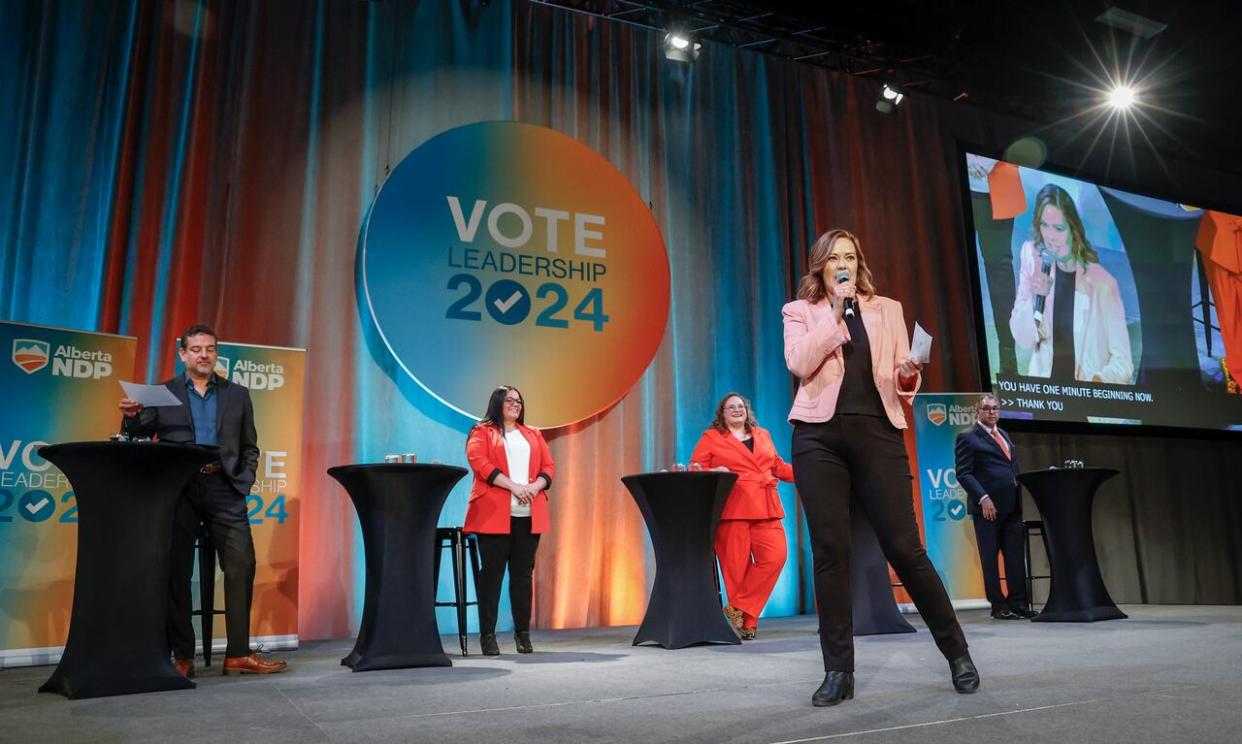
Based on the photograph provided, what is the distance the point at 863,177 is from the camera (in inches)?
331

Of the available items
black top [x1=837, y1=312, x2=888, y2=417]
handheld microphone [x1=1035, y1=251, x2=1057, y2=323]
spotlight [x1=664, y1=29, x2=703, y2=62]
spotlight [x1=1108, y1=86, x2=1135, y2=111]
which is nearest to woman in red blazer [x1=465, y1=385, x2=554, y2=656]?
black top [x1=837, y1=312, x2=888, y2=417]

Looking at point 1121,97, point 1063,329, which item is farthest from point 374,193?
point 1121,97

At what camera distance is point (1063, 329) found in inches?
330

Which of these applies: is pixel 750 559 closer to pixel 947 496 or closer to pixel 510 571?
pixel 510 571

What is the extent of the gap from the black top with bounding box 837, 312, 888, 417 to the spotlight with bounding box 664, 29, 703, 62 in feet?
16.9

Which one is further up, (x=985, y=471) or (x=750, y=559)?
(x=985, y=471)

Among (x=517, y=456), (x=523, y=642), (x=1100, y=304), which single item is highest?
(x=1100, y=304)

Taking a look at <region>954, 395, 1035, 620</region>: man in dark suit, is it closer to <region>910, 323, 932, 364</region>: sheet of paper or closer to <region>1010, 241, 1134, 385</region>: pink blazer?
<region>1010, 241, 1134, 385</region>: pink blazer

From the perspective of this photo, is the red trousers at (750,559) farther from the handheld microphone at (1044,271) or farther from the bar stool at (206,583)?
the handheld microphone at (1044,271)

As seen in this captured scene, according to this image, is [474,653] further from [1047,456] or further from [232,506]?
[1047,456]

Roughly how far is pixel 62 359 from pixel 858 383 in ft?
13.2

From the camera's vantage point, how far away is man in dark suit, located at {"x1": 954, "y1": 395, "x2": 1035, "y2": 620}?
626cm

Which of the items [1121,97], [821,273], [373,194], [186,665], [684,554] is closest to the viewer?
[821,273]

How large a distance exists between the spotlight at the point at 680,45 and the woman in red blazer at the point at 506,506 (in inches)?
141
